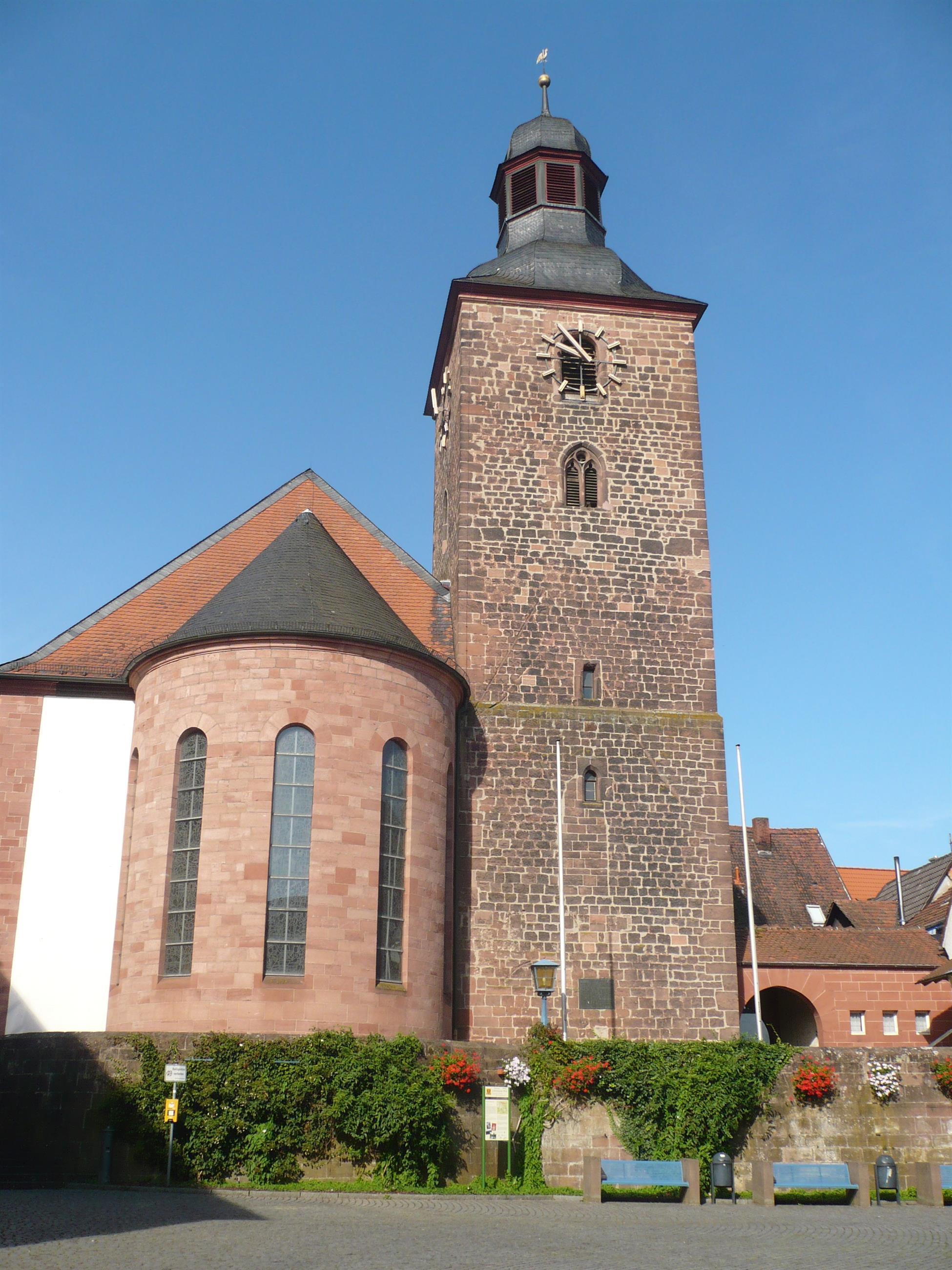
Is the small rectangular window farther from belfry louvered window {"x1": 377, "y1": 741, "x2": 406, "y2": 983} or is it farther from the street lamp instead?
the street lamp

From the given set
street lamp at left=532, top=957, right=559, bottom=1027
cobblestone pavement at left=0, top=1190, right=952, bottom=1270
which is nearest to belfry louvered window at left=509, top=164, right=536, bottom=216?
street lamp at left=532, top=957, right=559, bottom=1027

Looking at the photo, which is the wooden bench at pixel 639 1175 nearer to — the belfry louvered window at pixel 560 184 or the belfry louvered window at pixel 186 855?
the belfry louvered window at pixel 186 855

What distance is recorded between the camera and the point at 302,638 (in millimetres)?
19234

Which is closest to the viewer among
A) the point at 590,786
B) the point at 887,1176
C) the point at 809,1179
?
the point at 809,1179

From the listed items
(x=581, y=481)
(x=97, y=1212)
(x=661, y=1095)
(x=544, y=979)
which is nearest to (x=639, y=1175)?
(x=661, y=1095)

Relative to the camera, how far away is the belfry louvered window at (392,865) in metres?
18.5

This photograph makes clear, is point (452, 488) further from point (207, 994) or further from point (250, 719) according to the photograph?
point (207, 994)

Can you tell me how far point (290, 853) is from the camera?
18.2 meters

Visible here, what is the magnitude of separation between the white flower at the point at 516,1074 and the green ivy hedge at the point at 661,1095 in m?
0.21

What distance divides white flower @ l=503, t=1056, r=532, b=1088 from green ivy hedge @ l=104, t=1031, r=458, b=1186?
45.5 inches

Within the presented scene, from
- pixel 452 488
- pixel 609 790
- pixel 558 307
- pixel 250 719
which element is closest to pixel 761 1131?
pixel 609 790

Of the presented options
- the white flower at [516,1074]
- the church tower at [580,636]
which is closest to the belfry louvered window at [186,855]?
the white flower at [516,1074]

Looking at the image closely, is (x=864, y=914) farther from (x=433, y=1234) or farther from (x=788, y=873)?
(x=433, y=1234)

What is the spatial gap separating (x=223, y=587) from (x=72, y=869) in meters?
5.57
